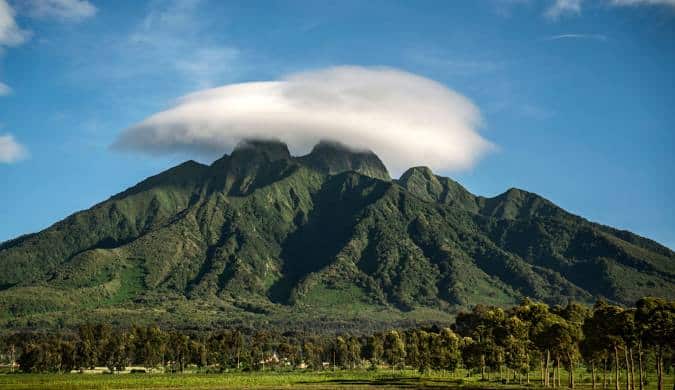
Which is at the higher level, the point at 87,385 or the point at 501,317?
the point at 501,317

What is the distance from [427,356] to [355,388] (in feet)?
226

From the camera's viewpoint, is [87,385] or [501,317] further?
[501,317]

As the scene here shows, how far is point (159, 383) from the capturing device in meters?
155

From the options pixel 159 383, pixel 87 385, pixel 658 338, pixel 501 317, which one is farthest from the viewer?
pixel 501 317

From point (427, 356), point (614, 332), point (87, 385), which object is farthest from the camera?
point (427, 356)

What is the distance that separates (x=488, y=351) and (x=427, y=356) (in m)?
32.5

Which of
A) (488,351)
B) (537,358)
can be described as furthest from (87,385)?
(537,358)

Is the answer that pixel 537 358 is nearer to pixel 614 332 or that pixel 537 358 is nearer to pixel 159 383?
pixel 614 332

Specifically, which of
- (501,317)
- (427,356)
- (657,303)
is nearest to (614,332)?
(657,303)

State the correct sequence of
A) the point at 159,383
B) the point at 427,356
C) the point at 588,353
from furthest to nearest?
the point at 427,356
the point at 159,383
the point at 588,353

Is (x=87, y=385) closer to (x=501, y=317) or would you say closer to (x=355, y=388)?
(x=355, y=388)

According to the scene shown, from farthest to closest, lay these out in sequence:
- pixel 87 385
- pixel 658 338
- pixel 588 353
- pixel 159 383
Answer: pixel 159 383 < pixel 87 385 < pixel 588 353 < pixel 658 338

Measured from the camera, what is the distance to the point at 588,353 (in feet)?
412

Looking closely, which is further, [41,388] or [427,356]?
[427,356]
